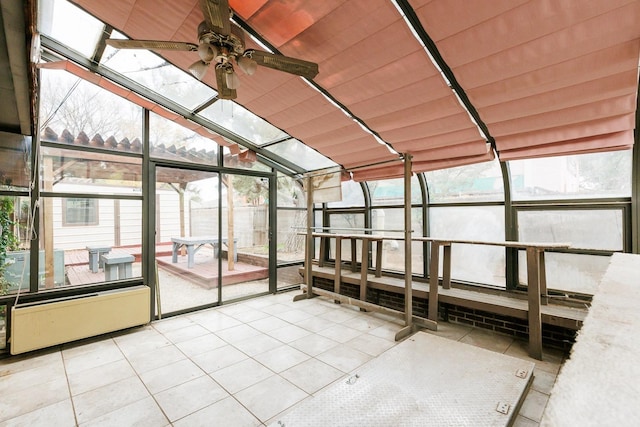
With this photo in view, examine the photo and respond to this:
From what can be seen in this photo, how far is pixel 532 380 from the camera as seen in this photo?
105 inches

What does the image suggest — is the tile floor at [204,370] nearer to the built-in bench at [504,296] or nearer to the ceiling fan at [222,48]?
the built-in bench at [504,296]

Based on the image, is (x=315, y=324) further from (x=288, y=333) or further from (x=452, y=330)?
(x=452, y=330)

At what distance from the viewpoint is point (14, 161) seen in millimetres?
3385

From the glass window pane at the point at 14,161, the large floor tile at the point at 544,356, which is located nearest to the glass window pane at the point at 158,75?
the glass window pane at the point at 14,161

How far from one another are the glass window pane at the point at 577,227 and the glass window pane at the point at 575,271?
168mm

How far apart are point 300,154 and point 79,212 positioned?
3.47 meters

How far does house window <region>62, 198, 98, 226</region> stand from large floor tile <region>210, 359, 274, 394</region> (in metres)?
2.74

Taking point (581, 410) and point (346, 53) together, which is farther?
point (346, 53)

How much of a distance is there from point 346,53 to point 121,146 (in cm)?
342

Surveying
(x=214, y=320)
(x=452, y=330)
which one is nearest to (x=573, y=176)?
(x=452, y=330)

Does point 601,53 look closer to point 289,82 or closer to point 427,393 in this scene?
point 289,82

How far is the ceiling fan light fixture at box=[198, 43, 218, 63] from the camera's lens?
7.35ft

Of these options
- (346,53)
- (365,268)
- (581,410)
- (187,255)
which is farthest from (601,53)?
(187,255)

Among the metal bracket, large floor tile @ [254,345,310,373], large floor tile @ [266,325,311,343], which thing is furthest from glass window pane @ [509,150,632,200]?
large floor tile @ [254,345,310,373]
